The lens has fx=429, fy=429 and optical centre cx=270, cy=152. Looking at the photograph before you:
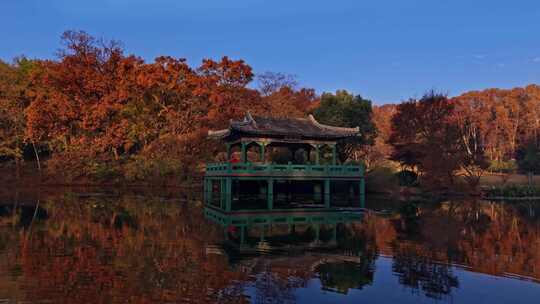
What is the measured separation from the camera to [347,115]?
4300 cm

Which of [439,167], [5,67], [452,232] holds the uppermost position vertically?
[5,67]

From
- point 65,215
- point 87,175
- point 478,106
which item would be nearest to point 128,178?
point 87,175

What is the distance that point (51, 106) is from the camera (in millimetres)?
47281

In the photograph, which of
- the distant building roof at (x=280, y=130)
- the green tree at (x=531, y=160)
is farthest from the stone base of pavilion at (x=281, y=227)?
the green tree at (x=531, y=160)

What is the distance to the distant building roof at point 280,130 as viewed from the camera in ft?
87.1

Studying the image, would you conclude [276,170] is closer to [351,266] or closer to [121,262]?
[351,266]

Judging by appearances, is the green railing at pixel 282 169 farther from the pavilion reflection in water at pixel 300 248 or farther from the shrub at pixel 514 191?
the shrub at pixel 514 191

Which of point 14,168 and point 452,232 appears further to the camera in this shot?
point 14,168

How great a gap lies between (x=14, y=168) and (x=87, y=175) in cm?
987

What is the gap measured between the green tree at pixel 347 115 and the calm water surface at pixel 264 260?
22595 mm

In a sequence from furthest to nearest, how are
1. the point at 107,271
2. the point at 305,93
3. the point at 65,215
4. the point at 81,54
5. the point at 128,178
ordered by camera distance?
1. the point at 305,93
2. the point at 81,54
3. the point at 128,178
4. the point at 65,215
5. the point at 107,271

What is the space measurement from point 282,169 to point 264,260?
48.6 feet

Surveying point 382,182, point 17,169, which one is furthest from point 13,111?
point 382,182

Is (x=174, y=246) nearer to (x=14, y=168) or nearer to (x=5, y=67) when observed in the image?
(x=14, y=168)
